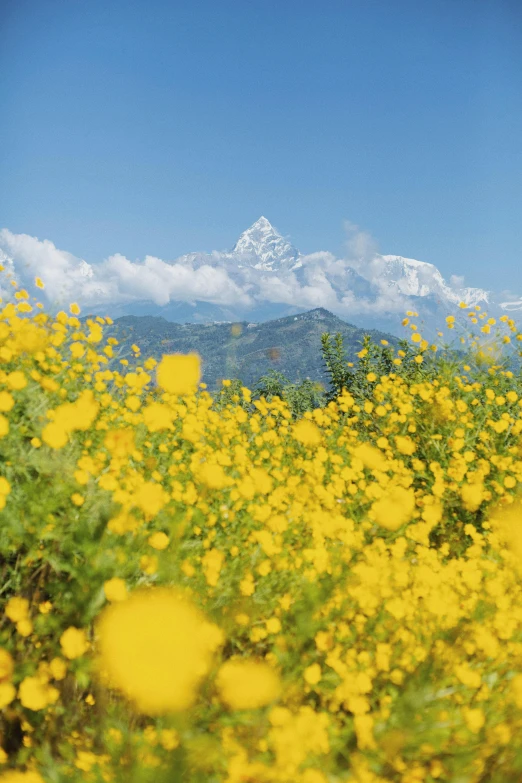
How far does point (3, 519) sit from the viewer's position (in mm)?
1883

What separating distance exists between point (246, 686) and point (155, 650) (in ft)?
1.67

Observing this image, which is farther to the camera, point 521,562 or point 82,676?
point 521,562

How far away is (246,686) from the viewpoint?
5.31 ft

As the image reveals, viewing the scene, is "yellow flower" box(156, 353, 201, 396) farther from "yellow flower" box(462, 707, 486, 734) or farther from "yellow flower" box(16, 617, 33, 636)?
"yellow flower" box(462, 707, 486, 734)

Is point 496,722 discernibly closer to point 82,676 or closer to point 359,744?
point 359,744

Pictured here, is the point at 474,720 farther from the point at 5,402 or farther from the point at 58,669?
the point at 5,402

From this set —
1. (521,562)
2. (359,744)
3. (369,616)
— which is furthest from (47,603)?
(521,562)

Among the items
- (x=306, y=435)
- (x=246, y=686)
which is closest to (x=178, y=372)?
(x=246, y=686)

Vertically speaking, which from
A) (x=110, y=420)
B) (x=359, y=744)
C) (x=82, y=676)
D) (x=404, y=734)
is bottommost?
→ (x=359, y=744)

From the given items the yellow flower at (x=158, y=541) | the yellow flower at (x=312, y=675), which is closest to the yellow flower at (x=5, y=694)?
the yellow flower at (x=158, y=541)

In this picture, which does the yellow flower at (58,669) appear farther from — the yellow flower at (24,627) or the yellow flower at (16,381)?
the yellow flower at (16,381)

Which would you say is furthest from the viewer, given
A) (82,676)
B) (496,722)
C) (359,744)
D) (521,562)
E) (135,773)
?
(521,562)

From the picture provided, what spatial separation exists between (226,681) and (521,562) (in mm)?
2011

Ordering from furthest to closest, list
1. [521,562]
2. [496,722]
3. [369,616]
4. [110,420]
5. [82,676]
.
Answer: [110,420] → [521,562] → [369,616] → [496,722] → [82,676]
